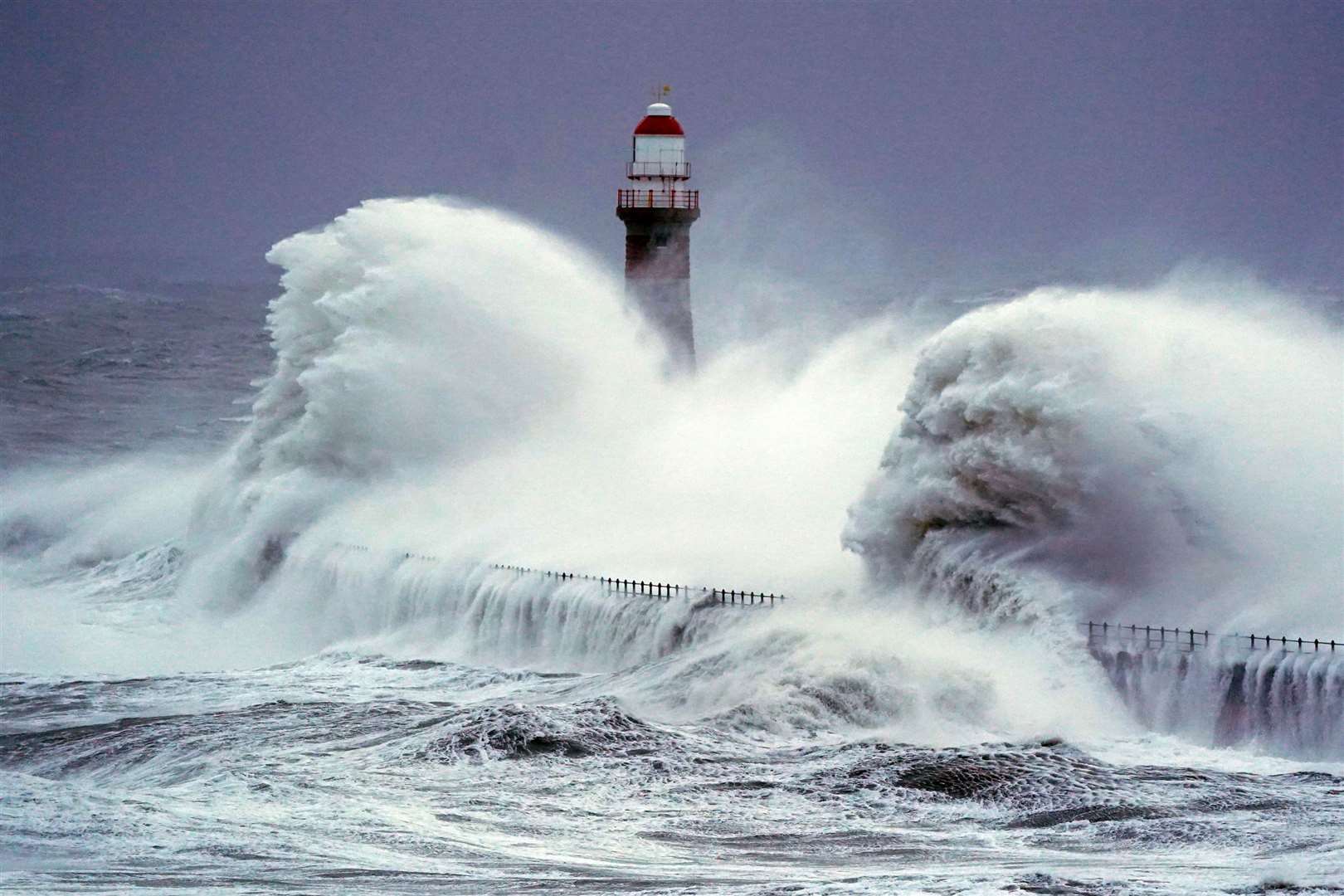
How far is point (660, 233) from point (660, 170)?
990 millimetres

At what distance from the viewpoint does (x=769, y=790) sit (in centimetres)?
1627

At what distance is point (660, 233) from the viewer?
1362 inches

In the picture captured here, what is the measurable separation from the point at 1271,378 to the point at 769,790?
771 cm

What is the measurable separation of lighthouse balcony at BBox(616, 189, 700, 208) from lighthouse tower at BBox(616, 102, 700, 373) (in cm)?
1

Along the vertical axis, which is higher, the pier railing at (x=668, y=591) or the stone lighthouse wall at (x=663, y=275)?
the stone lighthouse wall at (x=663, y=275)

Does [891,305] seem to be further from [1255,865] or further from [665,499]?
[1255,865]

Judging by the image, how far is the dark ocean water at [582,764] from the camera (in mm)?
14016

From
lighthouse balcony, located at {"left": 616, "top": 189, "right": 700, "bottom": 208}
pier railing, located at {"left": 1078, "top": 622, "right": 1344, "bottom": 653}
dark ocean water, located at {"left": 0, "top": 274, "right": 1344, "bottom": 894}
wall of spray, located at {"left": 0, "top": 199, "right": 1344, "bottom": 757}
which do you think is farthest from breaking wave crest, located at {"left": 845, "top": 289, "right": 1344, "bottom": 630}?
lighthouse balcony, located at {"left": 616, "top": 189, "right": 700, "bottom": 208}

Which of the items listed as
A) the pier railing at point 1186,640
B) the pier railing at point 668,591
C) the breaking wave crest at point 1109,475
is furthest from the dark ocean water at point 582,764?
the breaking wave crest at point 1109,475

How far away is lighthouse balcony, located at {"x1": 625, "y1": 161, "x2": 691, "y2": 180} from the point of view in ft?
113

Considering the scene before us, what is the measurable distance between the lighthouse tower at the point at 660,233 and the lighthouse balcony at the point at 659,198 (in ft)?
0.04

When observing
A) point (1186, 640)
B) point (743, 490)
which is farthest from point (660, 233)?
point (1186, 640)

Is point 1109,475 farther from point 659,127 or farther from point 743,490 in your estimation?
point 659,127

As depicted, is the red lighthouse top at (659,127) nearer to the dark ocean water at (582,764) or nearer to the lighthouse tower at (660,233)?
the lighthouse tower at (660,233)
